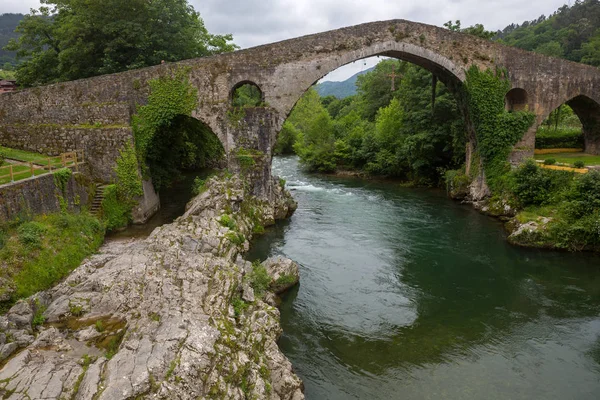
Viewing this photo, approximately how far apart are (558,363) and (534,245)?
7.59m

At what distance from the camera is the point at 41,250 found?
11.1m

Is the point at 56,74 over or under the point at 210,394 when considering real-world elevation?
over

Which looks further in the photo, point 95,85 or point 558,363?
point 95,85

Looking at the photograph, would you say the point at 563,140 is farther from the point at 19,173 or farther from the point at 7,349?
the point at 7,349

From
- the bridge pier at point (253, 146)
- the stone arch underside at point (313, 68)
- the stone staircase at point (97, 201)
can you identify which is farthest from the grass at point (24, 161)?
the stone arch underside at point (313, 68)

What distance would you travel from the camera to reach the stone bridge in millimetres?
17828

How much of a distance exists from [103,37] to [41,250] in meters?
15.2

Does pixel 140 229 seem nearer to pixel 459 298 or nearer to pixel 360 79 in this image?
pixel 459 298

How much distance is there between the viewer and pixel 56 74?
24375 millimetres

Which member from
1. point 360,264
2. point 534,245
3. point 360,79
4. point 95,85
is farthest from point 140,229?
point 360,79

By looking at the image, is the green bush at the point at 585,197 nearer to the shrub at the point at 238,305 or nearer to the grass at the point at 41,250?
the shrub at the point at 238,305

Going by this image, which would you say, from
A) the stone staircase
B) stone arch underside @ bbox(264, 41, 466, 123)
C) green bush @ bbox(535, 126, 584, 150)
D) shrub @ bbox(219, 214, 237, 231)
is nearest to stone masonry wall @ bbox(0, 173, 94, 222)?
the stone staircase

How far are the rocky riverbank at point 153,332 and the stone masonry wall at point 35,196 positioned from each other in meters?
2.97

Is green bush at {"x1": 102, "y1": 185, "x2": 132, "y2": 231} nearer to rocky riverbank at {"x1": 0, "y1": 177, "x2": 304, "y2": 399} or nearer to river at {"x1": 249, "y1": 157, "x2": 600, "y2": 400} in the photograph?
rocky riverbank at {"x1": 0, "y1": 177, "x2": 304, "y2": 399}
